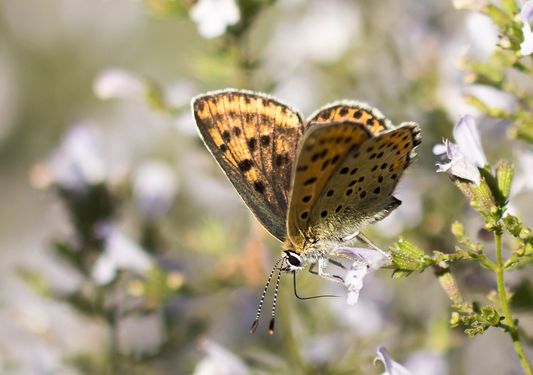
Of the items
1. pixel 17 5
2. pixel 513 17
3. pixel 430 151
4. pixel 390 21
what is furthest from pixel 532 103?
pixel 17 5

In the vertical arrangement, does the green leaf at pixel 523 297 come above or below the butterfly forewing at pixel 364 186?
below

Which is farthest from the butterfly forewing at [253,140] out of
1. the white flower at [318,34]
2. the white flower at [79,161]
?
the white flower at [318,34]

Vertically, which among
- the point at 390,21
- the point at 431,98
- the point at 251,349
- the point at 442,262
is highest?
the point at 390,21

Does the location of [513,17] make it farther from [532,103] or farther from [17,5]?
[17,5]

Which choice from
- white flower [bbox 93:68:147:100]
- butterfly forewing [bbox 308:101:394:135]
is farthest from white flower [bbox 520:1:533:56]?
white flower [bbox 93:68:147:100]

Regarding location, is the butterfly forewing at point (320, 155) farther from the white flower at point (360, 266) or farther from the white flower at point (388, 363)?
the white flower at point (388, 363)

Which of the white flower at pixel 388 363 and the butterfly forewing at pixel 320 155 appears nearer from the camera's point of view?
the white flower at pixel 388 363
